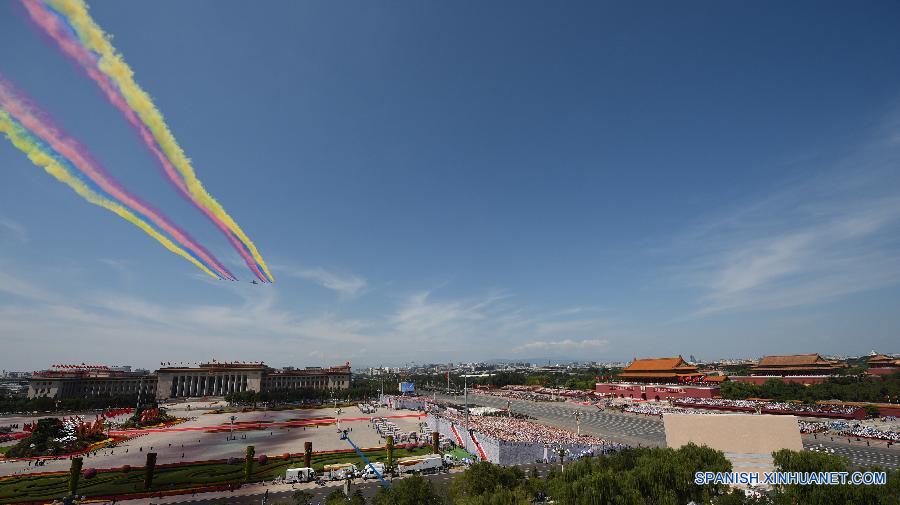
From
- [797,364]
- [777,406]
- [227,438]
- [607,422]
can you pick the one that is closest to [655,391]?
[777,406]

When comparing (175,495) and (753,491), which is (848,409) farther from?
(175,495)

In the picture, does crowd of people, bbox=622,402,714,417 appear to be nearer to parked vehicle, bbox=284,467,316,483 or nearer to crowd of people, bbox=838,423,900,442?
crowd of people, bbox=838,423,900,442

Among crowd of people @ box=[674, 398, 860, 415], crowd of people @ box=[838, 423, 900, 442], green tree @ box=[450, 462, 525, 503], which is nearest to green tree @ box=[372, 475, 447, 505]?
green tree @ box=[450, 462, 525, 503]

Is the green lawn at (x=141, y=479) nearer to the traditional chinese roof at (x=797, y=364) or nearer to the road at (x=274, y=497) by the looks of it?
the road at (x=274, y=497)

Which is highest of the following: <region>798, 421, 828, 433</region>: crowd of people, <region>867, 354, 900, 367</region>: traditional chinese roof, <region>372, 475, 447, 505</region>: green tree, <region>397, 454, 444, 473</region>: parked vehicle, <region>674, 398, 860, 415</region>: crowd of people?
<region>867, 354, 900, 367</region>: traditional chinese roof

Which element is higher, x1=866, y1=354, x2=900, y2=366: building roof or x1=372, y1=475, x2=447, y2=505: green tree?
x1=866, y1=354, x2=900, y2=366: building roof

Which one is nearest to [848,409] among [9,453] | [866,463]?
[866,463]

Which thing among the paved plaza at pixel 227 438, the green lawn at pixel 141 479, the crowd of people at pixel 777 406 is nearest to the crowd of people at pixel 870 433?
the crowd of people at pixel 777 406

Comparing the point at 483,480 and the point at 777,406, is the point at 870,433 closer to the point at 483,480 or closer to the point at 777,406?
the point at 777,406
